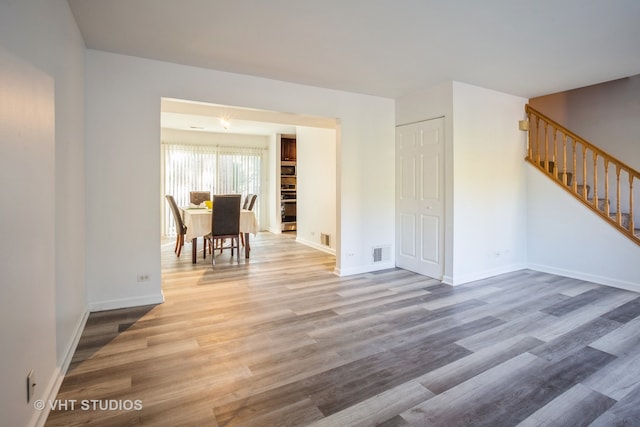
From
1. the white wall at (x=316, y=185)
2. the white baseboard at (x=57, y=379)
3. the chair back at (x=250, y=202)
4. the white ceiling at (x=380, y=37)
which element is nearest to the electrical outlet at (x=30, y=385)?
the white baseboard at (x=57, y=379)

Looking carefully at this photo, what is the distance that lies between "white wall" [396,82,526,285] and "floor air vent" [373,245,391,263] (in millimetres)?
983

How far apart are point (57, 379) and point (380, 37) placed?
3.50 metres

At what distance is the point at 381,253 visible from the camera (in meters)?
4.98

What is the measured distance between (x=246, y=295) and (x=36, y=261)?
229 cm

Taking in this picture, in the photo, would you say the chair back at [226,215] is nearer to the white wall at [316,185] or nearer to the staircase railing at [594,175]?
the white wall at [316,185]

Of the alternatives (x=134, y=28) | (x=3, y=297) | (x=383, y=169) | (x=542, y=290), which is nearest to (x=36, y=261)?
(x=3, y=297)

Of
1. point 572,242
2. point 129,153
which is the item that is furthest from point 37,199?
point 572,242

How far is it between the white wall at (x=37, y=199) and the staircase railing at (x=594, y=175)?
18.0 ft

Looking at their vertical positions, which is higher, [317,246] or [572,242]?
[572,242]

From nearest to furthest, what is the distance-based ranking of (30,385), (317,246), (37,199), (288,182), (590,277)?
1. (30,385)
2. (37,199)
3. (590,277)
4. (317,246)
5. (288,182)

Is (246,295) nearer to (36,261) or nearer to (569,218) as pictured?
(36,261)

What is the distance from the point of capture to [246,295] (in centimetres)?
379

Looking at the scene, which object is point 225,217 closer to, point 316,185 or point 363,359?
point 316,185

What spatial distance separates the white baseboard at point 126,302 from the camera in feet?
10.7
